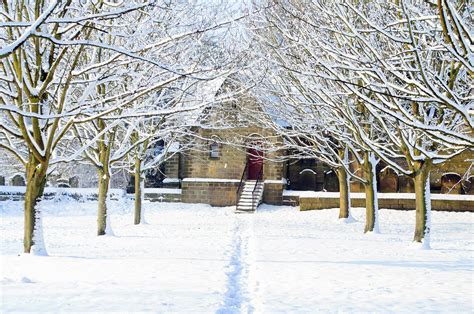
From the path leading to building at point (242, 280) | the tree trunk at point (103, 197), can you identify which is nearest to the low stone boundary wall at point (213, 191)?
the tree trunk at point (103, 197)

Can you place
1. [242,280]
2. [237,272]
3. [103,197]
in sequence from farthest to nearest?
1. [103,197]
2. [237,272]
3. [242,280]

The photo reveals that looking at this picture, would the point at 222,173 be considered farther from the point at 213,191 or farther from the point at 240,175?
the point at 213,191

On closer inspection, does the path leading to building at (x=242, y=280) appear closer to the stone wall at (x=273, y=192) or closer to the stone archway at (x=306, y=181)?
the stone wall at (x=273, y=192)

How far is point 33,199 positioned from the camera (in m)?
9.89

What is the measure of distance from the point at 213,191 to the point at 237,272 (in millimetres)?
22068

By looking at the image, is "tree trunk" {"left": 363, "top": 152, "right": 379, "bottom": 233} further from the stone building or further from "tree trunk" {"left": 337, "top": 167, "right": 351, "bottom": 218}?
the stone building

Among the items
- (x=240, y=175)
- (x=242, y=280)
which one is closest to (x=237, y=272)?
(x=242, y=280)

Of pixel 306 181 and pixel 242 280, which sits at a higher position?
pixel 306 181

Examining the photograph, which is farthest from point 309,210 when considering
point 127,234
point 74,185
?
point 74,185

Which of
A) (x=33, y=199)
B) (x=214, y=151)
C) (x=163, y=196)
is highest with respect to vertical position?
(x=214, y=151)

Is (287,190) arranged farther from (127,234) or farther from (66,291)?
(66,291)

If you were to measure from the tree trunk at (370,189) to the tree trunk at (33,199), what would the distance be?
9994mm

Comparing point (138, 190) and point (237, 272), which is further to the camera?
point (138, 190)

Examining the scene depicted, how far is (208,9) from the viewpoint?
14.6m
